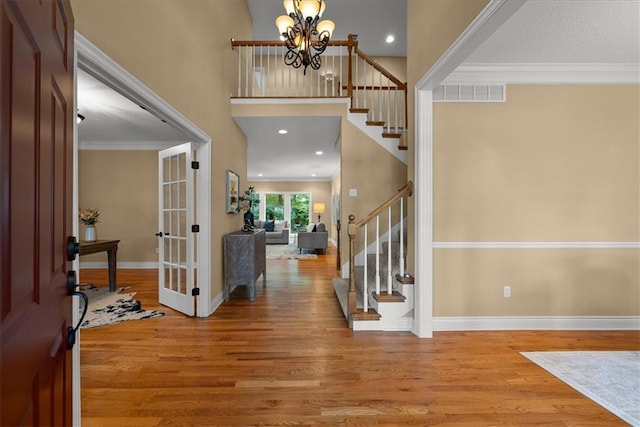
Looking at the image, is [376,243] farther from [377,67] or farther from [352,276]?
[377,67]

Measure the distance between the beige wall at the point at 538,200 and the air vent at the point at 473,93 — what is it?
61 mm

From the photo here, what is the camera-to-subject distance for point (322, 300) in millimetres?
3619

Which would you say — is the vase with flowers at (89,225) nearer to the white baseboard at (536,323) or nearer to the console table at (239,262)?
the console table at (239,262)

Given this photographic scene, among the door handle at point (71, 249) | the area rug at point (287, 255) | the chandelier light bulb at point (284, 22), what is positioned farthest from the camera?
the area rug at point (287, 255)

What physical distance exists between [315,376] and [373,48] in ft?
20.2

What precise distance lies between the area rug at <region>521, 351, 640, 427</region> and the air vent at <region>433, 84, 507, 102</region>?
237 cm

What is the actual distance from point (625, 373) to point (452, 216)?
164 centimetres

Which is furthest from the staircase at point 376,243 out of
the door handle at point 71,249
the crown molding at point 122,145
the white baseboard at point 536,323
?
the crown molding at point 122,145

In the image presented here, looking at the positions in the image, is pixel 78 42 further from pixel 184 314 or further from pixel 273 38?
pixel 273 38

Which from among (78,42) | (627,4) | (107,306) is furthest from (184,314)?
(627,4)

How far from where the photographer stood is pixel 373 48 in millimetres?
5781

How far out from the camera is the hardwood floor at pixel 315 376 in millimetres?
1632

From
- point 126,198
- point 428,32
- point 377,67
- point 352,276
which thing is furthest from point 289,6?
point 126,198

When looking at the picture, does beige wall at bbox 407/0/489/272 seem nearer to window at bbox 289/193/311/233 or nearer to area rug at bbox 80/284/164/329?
area rug at bbox 80/284/164/329
